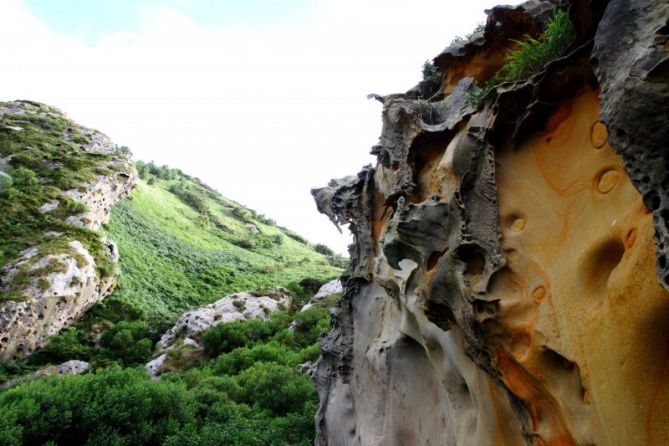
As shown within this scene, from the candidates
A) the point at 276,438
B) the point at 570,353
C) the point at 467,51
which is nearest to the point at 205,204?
the point at 276,438

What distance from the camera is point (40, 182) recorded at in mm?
33406

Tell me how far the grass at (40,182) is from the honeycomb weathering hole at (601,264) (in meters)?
25.9

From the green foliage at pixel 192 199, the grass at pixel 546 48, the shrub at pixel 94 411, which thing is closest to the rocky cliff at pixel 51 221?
the shrub at pixel 94 411

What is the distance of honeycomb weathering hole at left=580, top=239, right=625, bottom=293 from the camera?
4355 millimetres

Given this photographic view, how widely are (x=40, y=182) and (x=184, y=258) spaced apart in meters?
12.2

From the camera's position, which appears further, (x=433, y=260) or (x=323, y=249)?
(x=323, y=249)

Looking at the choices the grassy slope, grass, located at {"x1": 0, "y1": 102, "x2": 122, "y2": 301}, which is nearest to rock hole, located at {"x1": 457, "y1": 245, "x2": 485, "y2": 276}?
grass, located at {"x1": 0, "y1": 102, "x2": 122, "y2": 301}

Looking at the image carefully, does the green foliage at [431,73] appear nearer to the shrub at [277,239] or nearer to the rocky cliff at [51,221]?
the rocky cliff at [51,221]

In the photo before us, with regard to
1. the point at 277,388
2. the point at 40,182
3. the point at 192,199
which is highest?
the point at 192,199

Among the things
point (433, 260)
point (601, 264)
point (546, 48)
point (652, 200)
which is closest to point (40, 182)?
point (433, 260)

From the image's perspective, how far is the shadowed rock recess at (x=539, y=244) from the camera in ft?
12.3

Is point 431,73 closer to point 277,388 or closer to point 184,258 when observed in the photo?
point 277,388

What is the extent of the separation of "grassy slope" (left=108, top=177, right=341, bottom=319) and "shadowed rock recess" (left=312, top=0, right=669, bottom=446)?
2691cm

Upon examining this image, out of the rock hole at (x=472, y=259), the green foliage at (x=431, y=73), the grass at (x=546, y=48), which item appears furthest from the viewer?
the green foliage at (x=431, y=73)
